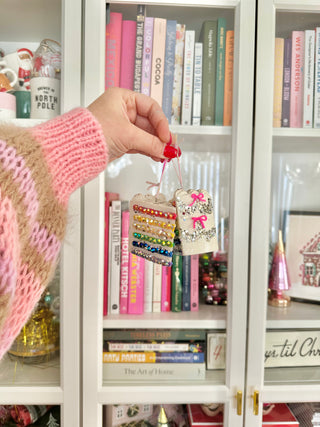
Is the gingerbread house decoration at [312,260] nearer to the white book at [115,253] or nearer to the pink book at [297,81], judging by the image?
the pink book at [297,81]

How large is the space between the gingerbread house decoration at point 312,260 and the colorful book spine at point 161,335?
0.36 m

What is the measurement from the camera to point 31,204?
39 cm

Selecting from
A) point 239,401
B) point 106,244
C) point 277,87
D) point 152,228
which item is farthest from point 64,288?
point 277,87

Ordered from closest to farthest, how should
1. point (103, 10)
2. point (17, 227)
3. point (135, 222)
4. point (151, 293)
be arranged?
1. point (17, 227)
2. point (135, 222)
3. point (103, 10)
4. point (151, 293)

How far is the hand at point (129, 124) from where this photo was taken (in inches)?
22.3

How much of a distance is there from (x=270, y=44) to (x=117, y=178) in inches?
20.7

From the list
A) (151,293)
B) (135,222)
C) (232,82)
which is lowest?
(151,293)

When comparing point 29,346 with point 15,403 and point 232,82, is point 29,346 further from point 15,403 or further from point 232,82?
point 232,82

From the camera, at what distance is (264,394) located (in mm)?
967

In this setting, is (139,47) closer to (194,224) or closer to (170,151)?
(170,151)

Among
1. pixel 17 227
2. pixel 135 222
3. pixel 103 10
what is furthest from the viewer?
pixel 103 10

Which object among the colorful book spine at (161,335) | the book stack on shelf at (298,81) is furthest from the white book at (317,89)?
the colorful book spine at (161,335)

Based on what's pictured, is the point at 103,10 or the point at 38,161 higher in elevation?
the point at 103,10

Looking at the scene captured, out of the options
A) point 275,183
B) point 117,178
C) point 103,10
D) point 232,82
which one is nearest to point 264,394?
point 275,183
